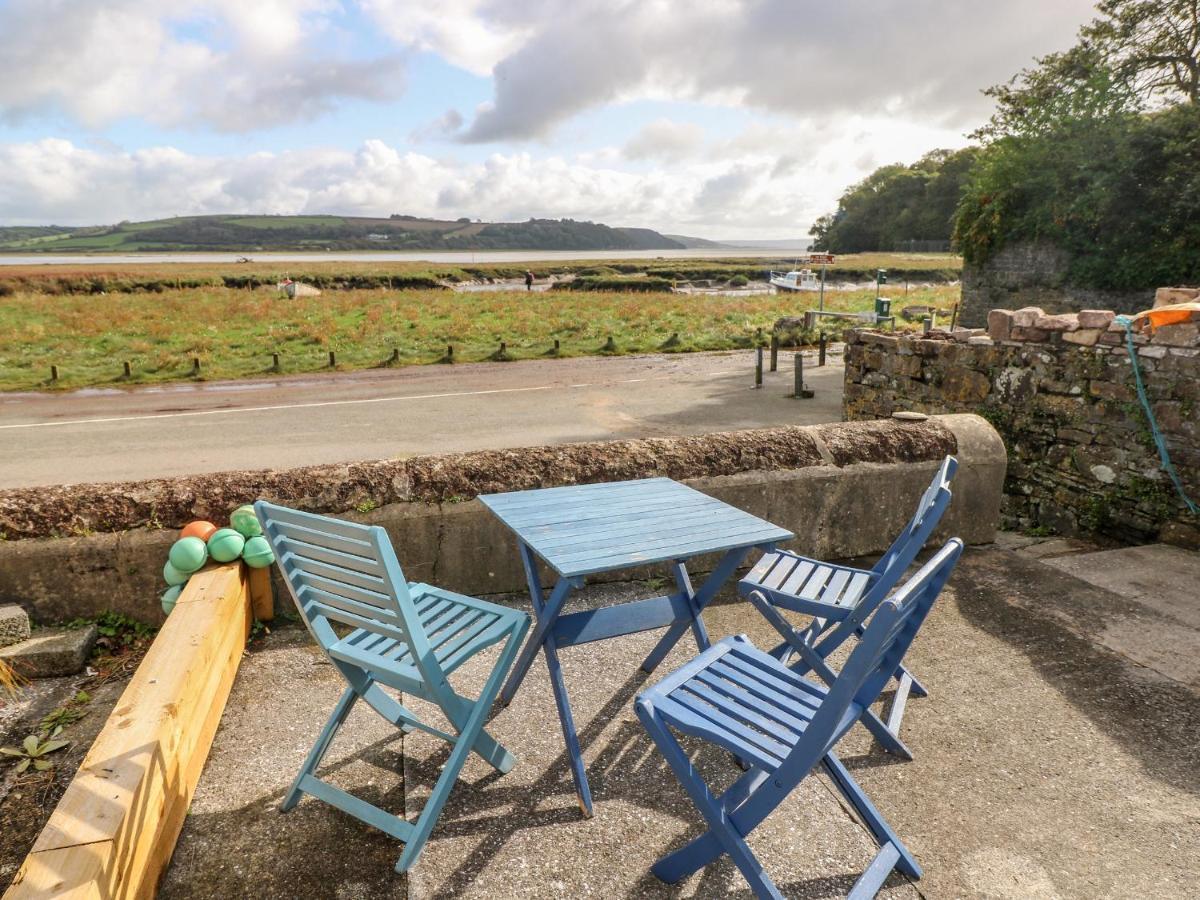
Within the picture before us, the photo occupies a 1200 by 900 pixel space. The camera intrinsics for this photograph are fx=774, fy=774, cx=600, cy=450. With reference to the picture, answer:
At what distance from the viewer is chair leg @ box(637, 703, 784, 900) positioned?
2.18m

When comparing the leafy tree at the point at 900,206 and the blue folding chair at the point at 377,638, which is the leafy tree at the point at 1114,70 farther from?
the leafy tree at the point at 900,206

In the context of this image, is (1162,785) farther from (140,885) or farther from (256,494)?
(256,494)

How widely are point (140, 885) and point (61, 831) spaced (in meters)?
0.27

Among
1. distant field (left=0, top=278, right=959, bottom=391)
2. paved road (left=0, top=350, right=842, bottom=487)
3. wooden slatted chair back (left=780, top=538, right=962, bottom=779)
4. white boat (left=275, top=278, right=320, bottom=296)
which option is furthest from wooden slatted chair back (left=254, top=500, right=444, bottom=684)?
white boat (left=275, top=278, right=320, bottom=296)

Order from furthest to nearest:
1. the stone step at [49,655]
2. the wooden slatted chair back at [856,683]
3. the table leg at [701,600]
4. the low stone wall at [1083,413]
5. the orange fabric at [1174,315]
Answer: the low stone wall at [1083,413], the orange fabric at [1174,315], the stone step at [49,655], the table leg at [701,600], the wooden slatted chair back at [856,683]

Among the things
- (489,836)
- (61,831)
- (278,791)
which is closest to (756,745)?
(489,836)

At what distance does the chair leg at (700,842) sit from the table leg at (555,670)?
42 cm

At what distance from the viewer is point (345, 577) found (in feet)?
8.09

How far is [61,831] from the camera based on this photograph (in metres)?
2.07

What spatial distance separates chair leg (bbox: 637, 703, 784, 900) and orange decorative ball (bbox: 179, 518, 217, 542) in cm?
258

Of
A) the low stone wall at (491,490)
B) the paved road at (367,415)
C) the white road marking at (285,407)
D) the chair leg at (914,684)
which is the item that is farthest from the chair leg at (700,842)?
the white road marking at (285,407)

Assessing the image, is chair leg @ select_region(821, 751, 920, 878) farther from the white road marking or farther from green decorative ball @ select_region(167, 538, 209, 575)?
the white road marking

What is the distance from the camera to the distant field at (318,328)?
1922 cm

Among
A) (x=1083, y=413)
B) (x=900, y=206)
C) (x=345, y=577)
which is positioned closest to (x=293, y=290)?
(x=1083, y=413)
